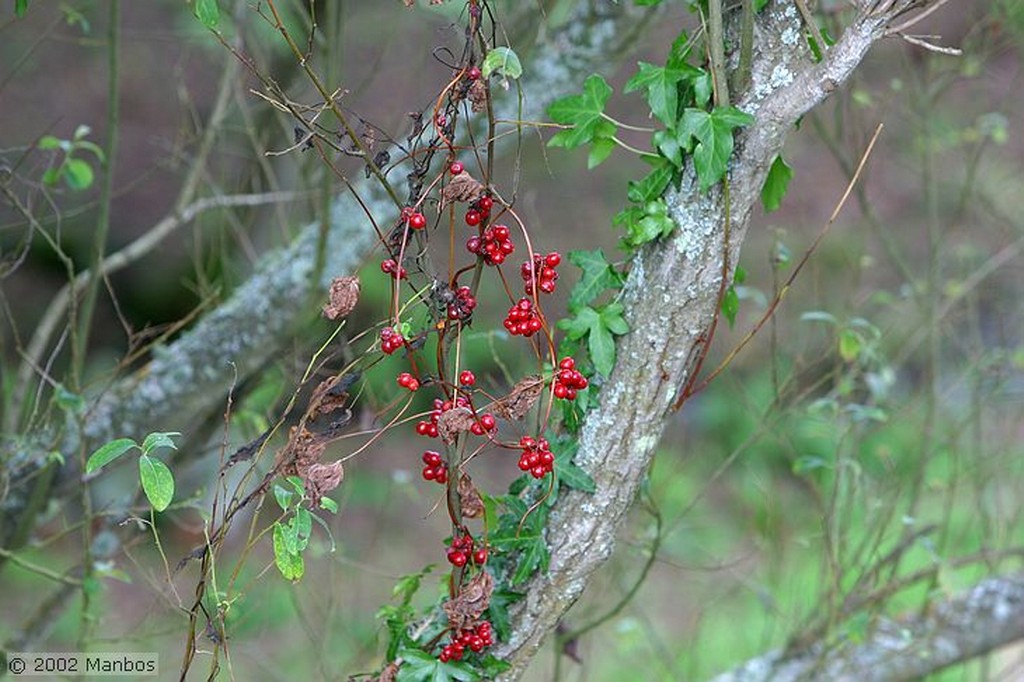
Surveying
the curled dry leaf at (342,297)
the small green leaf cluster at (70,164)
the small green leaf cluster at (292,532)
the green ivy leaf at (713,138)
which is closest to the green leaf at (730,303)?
the green ivy leaf at (713,138)

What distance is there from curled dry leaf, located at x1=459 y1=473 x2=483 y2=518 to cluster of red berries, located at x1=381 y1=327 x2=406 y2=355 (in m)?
0.26

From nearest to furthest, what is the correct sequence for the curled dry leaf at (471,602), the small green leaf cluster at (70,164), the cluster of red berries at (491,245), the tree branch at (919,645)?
the cluster of red berries at (491,245)
the curled dry leaf at (471,602)
the small green leaf cluster at (70,164)
the tree branch at (919,645)

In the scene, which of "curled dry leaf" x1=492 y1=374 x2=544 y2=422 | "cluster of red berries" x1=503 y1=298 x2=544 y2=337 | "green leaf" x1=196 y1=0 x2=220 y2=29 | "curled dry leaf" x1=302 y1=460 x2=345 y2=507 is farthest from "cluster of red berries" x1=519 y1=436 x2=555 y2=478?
"green leaf" x1=196 y1=0 x2=220 y2=29

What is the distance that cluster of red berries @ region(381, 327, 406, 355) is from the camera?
1362 millimetres

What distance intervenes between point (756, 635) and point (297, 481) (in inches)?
145

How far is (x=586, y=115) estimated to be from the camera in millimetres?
1692

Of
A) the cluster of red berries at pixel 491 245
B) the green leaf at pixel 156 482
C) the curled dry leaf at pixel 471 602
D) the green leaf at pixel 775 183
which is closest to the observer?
the green leaf at pixel 156 482

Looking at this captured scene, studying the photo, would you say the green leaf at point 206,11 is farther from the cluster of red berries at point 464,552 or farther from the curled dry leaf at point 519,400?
the cluster of red berries at point 464,552

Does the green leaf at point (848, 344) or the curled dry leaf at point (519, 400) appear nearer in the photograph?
the curled dry leaf at point (519, 400)

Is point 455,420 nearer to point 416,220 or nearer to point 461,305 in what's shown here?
point 461,305

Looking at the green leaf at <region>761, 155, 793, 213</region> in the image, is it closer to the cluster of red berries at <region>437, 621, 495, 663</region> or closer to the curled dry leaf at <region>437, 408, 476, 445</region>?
the curled dry leaf at <region>437, 408, 476, 445</region>

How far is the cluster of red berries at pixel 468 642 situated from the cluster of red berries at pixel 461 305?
0.47m

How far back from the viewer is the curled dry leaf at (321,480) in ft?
4.47

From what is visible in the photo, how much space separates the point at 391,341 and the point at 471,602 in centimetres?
42
